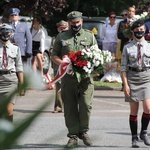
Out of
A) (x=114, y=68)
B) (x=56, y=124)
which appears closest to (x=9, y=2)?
(x=114, y=68)

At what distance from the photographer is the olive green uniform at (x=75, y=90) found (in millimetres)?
9219

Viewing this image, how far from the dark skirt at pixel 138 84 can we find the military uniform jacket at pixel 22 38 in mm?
5918

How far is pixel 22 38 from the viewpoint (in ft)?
48.9

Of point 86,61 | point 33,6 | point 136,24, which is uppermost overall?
point 33,6

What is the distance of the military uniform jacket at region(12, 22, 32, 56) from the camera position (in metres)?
14.8

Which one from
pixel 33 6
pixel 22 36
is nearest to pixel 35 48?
pixel 22 36

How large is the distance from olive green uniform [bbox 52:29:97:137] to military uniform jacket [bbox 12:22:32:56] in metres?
5.51

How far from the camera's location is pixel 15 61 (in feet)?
31.6

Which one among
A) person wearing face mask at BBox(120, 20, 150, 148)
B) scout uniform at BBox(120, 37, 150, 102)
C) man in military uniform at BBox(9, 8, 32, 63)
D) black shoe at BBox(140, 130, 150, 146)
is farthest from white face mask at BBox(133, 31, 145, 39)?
man in military uniform at BBox(9, 8, 32, 63)

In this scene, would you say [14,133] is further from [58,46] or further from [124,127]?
[124,127]

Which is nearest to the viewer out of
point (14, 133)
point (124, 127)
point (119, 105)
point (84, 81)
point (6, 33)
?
point (14, 133)

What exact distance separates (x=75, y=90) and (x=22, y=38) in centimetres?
584

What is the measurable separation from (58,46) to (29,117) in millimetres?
8214

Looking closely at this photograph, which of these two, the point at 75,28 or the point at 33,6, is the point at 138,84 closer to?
the point at 75,28
